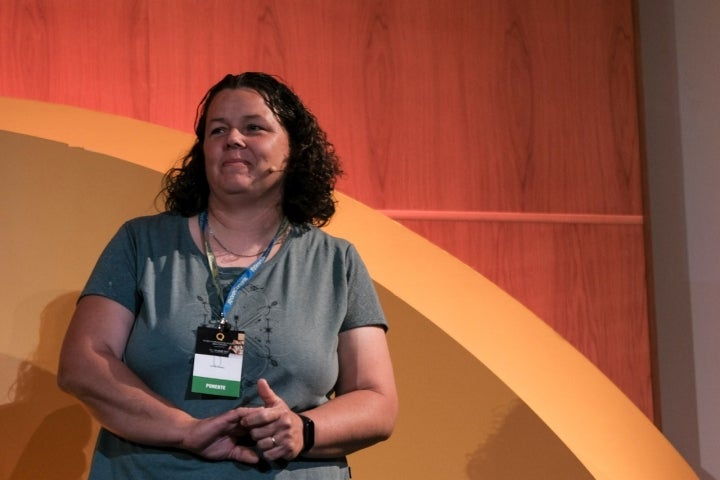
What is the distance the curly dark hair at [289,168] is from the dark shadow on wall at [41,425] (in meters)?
0.57

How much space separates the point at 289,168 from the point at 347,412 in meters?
0.49

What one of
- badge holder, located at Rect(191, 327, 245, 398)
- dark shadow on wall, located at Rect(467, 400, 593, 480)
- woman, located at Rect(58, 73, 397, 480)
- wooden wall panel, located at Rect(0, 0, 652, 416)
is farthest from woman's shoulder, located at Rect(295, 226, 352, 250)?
wooden wall panel, located at Rect(0, 0, 652, 416)

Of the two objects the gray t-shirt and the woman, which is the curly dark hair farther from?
the gray t-shirt

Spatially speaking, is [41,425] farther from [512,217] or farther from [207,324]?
[512,217]

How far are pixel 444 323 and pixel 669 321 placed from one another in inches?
55.7

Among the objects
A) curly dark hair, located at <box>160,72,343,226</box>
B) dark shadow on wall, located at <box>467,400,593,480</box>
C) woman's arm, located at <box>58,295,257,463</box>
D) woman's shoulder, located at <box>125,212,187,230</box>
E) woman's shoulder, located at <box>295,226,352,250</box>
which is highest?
curly dark hair, located at <box>160,72,343,226</box>

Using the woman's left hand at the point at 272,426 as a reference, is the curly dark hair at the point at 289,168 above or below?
above

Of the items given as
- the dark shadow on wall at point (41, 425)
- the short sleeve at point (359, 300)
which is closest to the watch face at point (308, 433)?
the short sleeve at point (359, 300)

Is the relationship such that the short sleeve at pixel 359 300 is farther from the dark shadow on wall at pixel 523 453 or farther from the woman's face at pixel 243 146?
the dark shadow on wall at pixel 523 453

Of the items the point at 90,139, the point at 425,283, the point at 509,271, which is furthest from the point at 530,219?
the point at 90,139

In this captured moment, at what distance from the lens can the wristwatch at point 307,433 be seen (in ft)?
4.91

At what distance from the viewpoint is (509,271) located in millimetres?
3332

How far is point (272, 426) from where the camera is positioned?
1.44 meters

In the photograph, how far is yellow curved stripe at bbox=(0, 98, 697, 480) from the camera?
2396 mm
